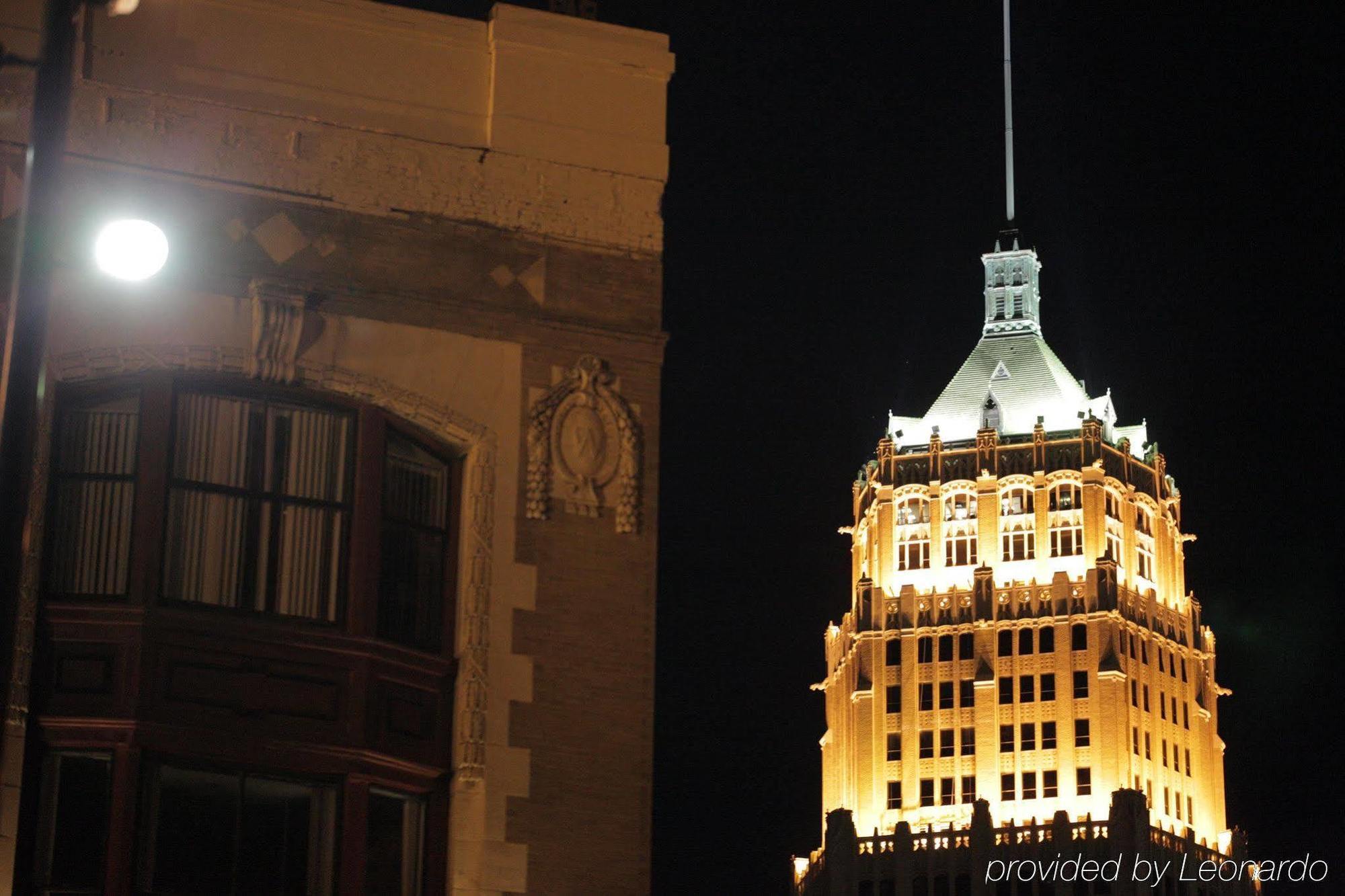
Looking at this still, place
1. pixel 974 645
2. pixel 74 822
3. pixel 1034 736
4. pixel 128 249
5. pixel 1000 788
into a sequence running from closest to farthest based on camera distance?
pixel 128 249, pixel 74 822, pixel 1000 788, pixel 1034 736, pixel 974 645

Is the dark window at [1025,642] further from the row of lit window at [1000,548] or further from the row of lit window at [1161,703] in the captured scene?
the row of lit window at [1161,703]

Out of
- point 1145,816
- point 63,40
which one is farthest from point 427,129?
point 1145,816

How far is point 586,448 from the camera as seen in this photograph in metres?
28.9

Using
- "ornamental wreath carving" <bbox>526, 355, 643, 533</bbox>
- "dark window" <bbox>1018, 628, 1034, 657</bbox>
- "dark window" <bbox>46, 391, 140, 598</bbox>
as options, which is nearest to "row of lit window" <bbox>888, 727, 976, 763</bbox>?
"dark window" <bbox>1018, 628, 1034, 657</bbox>

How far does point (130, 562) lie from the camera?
26328 millimetres

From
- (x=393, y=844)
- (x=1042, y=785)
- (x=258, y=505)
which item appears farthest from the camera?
(x=1042, y=785)

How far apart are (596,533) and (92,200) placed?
5.90 meters

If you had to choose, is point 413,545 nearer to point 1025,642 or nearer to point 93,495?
point 93,495

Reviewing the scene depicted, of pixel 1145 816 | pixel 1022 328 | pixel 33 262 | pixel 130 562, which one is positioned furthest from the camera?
pixel 1022 328

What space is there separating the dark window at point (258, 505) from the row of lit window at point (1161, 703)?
126566mm

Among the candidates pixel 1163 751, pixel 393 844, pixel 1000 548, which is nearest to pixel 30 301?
pixel 393 844

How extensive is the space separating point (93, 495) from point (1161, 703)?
131m

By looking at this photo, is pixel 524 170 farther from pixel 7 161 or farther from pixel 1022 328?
pixel 1022 328

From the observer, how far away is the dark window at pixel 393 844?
27.0 meters
